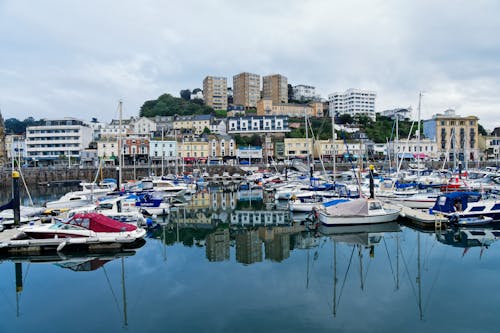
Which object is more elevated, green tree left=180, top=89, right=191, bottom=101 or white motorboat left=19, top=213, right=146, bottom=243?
green tree left=180, top=89, right=191, bottom=101

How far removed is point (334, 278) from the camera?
56.2 ft

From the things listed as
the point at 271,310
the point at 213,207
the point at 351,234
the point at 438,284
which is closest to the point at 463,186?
the point at 351,234

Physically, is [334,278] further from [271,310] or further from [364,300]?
[271,310]

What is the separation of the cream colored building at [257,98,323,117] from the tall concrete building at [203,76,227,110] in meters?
20.1

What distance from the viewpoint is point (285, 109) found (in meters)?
137

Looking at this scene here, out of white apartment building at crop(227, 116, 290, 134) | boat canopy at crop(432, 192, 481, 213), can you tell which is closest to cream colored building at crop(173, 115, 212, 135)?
white apartment building at crop(227, 116, 290, 134)

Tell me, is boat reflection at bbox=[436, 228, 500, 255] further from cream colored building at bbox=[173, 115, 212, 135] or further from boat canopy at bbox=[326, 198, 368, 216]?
cream colored building at bbox=[173, 115, 212, 135]

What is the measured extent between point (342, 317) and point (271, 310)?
241cm

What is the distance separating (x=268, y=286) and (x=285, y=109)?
408ft

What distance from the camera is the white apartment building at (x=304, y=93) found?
178 meters

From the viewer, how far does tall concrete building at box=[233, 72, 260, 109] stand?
499 ft

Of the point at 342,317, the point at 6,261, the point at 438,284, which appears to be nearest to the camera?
the point at 342,317

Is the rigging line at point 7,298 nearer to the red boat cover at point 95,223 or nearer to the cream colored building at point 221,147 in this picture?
the red boat cover at point 95,223

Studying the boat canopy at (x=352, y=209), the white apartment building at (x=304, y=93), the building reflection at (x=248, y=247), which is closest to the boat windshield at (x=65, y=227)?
the building reflection at (x=248, y=247)
